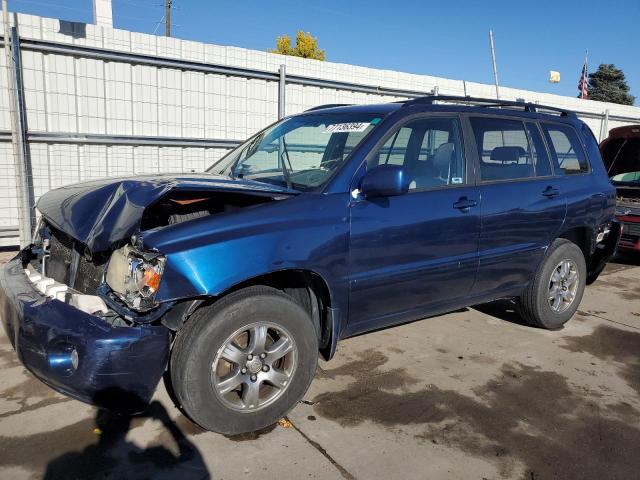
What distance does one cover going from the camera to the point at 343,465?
2686 millimetres

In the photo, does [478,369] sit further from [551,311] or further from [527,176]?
[527,176]

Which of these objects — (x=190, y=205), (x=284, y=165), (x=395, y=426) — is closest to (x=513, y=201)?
(x=284, y=165)

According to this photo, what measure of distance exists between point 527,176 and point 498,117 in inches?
21.9

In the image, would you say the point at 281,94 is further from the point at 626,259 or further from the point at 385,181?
the point at 626,259

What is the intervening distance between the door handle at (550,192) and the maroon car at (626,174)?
3.49 meters

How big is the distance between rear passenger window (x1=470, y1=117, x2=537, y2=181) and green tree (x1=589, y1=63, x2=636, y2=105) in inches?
2459

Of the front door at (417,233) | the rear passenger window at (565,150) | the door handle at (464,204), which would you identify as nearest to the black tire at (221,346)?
the front door at (417,233)

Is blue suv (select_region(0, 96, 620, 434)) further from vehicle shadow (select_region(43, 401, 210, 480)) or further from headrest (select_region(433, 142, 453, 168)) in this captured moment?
vehicle shadow (select_region(43, 401, 210, 480))

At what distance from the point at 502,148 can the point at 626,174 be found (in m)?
5.02

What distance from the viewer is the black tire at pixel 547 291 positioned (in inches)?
179

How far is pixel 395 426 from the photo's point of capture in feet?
10.1

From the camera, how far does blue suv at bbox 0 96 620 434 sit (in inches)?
102

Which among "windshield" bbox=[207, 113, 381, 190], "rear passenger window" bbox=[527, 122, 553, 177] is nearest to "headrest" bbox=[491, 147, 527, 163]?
"rear passenger window" bbox=[527, 122, 553, 177]

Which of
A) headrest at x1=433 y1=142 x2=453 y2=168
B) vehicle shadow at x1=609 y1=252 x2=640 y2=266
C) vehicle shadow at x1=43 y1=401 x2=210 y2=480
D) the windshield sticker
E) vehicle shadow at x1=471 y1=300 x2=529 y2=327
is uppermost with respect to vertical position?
the windshield sticker
